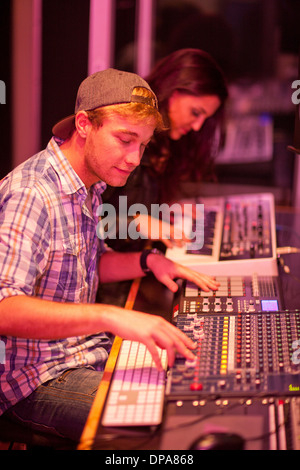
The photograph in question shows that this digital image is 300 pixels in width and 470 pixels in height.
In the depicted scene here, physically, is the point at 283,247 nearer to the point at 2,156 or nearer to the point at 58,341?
the point at 58,341

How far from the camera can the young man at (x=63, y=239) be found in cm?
118

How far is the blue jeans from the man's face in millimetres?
513

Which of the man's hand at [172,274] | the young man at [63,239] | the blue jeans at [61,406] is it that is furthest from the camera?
the man's hand at [172,274]

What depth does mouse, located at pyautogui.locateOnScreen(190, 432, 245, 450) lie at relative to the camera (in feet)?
3.13

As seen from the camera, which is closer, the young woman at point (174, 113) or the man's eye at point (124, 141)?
the man's eye at point (124, 141)

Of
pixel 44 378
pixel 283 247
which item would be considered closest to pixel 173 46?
pixel 283 247

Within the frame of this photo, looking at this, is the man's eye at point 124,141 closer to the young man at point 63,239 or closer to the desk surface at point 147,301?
the young man at point 63,239

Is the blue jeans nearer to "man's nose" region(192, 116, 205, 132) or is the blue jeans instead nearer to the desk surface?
the desk surface

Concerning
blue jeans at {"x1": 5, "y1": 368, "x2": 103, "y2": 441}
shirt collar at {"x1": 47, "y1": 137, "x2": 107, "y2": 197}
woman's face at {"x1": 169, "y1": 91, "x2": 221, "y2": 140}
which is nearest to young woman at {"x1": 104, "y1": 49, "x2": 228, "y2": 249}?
woman's face at {"x1": 169, "y1": 91, "x2": 221, "y2": 140}

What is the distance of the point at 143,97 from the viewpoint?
1330 millimetres

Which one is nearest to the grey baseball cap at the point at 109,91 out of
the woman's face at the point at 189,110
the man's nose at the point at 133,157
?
the man's nose at the point at 133,157

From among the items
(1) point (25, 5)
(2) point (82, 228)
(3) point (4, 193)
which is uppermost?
(1) point (25, 5)

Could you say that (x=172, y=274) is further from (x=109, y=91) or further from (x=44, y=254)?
(x=109, y=91)

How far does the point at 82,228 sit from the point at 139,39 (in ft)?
8.56
